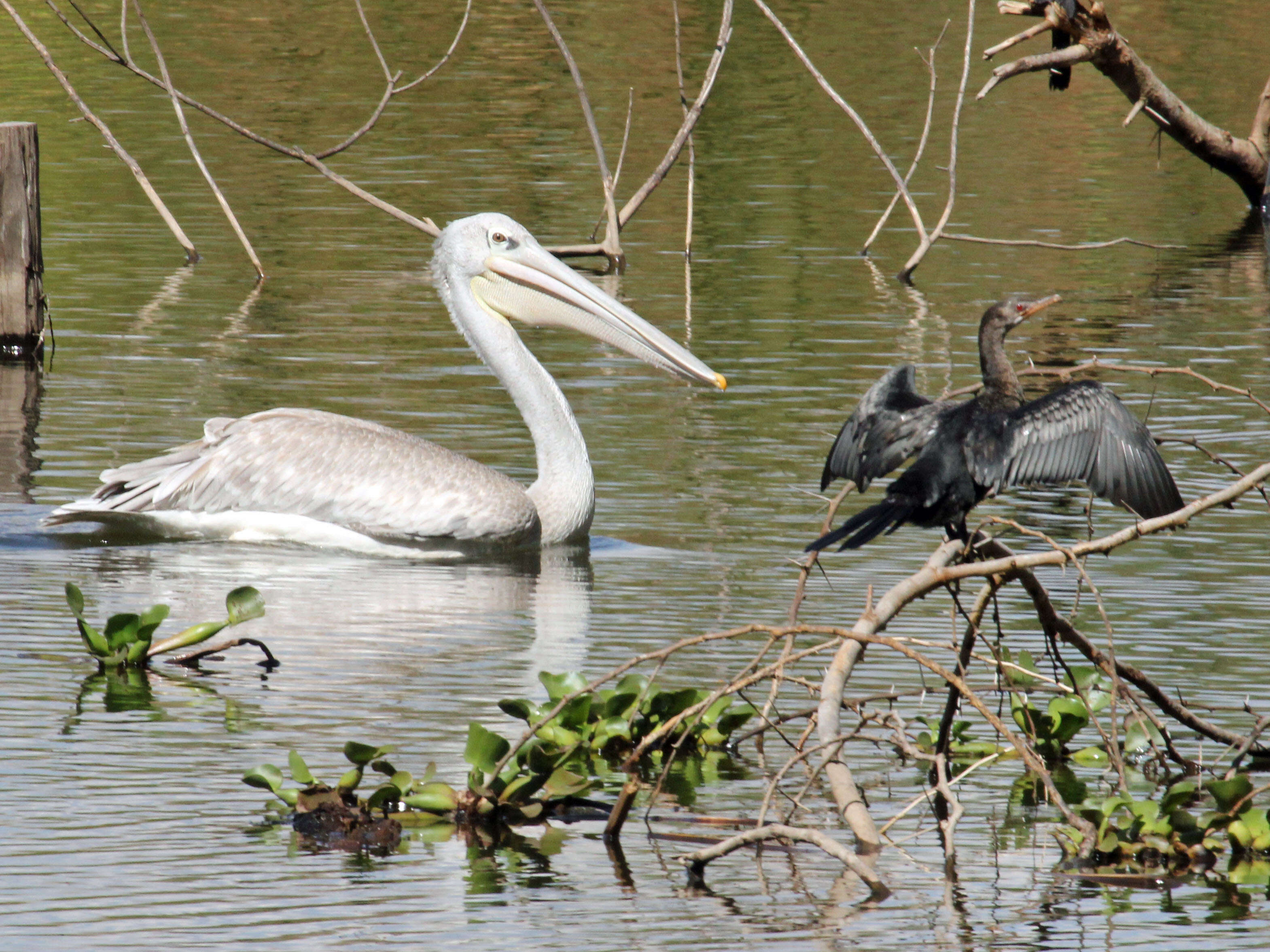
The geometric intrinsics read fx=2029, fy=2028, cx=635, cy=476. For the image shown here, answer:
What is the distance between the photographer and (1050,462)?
482 cm

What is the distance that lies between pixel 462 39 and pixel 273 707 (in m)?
21.2

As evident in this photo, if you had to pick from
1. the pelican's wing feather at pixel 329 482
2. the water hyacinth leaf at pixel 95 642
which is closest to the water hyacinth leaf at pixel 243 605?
the water hyacinth leaf at pixel 95 642

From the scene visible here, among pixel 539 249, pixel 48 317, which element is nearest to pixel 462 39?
pixel 48 317

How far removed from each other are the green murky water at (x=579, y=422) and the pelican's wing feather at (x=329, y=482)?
17 centimetres

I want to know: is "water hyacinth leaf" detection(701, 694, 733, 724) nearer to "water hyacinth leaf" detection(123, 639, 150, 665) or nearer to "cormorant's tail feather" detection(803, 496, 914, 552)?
"cormorant's tail feather" detection(803, 496, 914, 552)

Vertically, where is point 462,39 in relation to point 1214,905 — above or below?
above

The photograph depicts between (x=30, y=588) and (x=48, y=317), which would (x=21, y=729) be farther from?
(x=48, y=317)

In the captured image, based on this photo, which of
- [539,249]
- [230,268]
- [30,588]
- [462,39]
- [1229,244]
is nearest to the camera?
[30,588]

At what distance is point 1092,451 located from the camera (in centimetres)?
480

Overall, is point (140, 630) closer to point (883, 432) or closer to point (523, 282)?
point (883, 432)

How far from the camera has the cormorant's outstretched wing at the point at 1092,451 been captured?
4.80m

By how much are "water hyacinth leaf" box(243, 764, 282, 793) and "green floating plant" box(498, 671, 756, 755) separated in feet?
1.81

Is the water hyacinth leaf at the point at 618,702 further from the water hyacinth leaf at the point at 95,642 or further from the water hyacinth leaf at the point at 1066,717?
the water hyacinth leaf at the point at 95,642

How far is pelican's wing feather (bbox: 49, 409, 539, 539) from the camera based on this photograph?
701 cm
